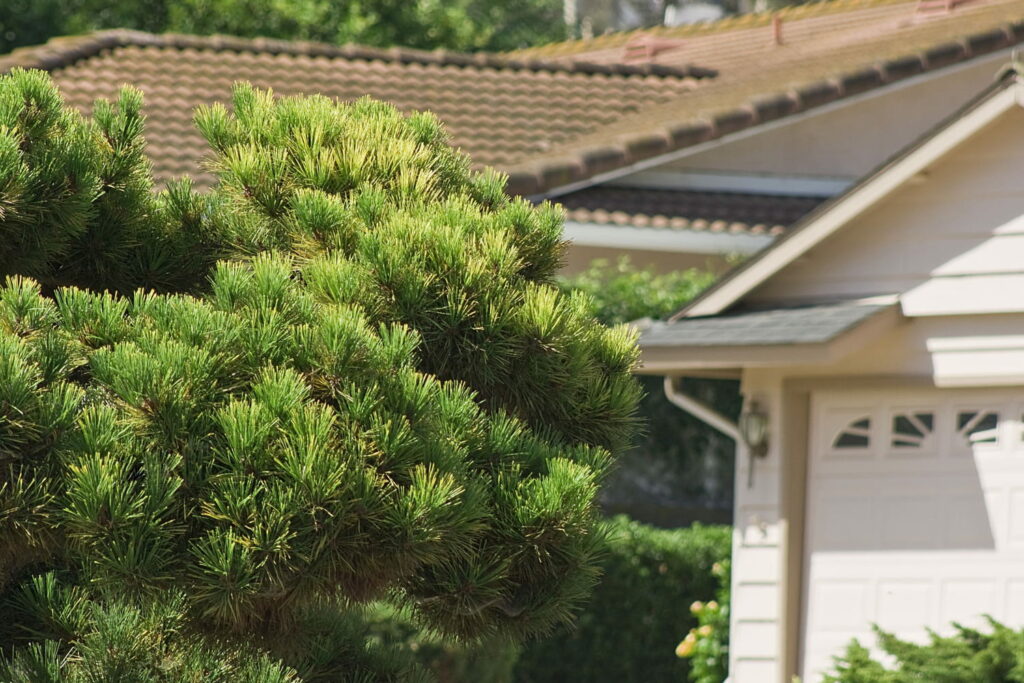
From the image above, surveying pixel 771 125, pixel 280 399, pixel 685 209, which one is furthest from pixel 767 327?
pixel 280 399

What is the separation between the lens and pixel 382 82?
47.9 feet

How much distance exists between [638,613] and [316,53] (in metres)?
7.41

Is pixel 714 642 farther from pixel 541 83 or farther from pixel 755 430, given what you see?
pixel 541 83

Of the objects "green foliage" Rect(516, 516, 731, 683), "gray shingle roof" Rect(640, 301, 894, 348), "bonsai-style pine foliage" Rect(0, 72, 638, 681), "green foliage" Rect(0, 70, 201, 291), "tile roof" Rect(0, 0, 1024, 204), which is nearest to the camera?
"bonsai-style pine foliage" Rect(0, 72, 638, 681)

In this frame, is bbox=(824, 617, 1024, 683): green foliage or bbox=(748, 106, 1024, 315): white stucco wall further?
bbox=(748, 106, 1024, 315): white stucco wall

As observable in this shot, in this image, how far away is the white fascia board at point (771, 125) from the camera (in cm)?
1223

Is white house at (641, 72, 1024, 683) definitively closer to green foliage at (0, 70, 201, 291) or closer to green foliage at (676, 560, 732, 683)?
green foliage at (676, 560, 732, 683)

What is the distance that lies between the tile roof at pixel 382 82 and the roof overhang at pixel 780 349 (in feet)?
15.5

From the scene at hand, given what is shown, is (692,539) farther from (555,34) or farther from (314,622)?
(555,34)

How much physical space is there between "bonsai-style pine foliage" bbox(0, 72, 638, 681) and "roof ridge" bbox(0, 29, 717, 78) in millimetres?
11535

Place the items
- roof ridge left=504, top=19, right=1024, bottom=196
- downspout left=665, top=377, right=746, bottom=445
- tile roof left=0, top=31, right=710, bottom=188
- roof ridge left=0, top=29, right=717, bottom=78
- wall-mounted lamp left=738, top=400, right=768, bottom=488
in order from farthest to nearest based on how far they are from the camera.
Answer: roof ridge left=0, top=29, right=717, bottom=78 < tile roof left=0, top=31, right=710, bottom=188 < roof ridge left=504, top=19, right=1024, bottom=196 < downspout left=665, top=377, right=746, bottom=445 < wall-mounted lamp left=738, top=400, right=768, bottom=488

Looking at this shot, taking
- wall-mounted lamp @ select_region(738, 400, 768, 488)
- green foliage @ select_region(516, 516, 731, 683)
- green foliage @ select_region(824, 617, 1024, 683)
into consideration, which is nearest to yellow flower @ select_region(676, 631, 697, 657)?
green foliage @ select_region(516, 516, 731, 683)

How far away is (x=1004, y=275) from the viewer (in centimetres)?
821

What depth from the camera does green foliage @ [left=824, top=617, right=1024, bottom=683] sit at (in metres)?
7.33
